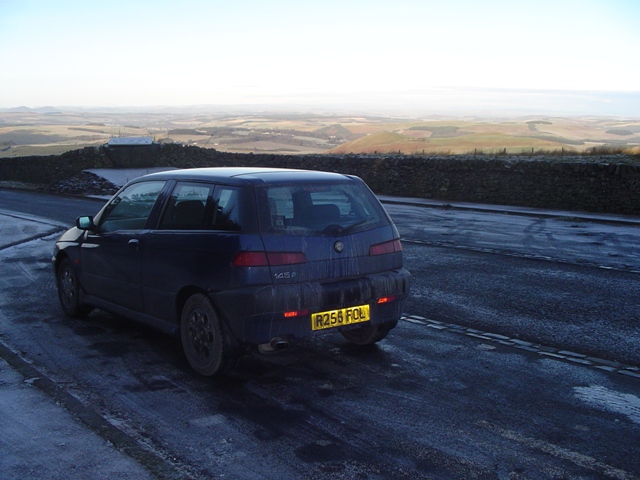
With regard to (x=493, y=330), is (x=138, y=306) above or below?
above

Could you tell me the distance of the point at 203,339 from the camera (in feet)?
20.6

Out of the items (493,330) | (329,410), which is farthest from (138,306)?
(493,330)

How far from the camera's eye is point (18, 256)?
44.0 ft

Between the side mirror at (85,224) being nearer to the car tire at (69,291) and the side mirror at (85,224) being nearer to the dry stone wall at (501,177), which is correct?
the car tire at (69,291)

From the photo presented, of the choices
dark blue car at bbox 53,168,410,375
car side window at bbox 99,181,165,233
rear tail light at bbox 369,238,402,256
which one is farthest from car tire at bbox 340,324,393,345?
car side window at bbox 99,181,165,233

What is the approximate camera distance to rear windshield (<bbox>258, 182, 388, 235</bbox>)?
6.12 meters

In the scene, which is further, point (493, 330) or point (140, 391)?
point (493, 330)

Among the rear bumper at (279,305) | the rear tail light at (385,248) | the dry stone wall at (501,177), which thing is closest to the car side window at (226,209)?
the rear bumper at (279,305)

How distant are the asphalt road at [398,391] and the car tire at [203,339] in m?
0.13

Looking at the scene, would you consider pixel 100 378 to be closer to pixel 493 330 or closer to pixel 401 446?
pixel 401 446

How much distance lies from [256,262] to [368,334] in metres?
1.72

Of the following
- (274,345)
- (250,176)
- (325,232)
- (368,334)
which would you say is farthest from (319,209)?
(368,334)

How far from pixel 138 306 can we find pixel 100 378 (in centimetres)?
106

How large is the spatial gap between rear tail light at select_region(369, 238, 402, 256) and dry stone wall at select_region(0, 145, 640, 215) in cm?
1643
